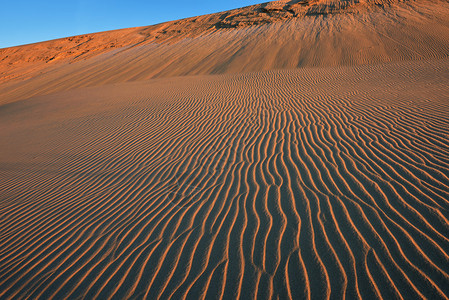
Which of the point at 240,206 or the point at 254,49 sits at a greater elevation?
the point at 254,49

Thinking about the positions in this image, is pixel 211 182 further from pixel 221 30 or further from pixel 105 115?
pixel 221 30

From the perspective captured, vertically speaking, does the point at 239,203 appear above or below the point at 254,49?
below

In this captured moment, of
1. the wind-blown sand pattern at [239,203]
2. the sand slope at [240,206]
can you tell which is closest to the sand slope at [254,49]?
the wind-blown sand pattern at [239,203]

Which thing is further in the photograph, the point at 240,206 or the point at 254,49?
the point at 254,49

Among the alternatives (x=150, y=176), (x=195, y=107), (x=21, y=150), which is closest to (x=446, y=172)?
(x=150, y=176)

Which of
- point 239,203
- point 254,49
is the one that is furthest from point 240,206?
point 254,49

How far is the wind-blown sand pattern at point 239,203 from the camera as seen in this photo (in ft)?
7.45

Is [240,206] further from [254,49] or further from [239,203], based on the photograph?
[254,49]

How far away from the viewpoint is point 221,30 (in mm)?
26438

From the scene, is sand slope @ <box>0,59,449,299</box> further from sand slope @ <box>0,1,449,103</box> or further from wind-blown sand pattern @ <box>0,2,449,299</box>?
sand slope @ <box>0,1,449,103</box>

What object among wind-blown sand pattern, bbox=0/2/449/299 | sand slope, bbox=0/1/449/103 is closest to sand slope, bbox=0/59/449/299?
wind-blown sand pattern, bbox=0/2/449/299

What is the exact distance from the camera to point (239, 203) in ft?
10.9

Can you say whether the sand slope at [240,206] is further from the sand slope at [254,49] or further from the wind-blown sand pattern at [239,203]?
the sand slope at [254,49]

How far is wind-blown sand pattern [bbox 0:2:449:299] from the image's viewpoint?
227 cm
